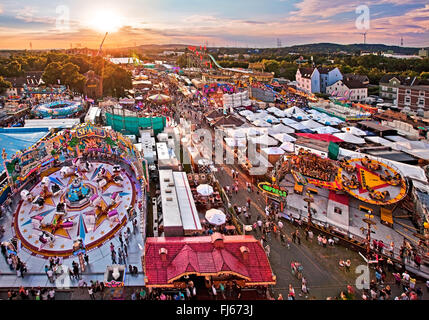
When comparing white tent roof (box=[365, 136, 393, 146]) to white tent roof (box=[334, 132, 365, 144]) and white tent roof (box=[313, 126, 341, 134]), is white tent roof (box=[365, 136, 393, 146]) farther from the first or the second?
white tent roof (box=[313, 126, 341, 134])

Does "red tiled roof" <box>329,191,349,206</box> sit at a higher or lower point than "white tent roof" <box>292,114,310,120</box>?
lower

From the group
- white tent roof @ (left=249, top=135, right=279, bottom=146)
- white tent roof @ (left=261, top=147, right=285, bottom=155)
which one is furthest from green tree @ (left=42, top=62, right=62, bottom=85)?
white tent roof @ (left=261, top=147, right=285, bottom=155)

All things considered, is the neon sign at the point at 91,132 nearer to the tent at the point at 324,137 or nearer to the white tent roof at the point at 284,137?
the white tent roof at the point at 284,137

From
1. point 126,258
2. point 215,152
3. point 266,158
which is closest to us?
point 126,258

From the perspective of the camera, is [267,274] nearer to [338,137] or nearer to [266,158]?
[266,158]

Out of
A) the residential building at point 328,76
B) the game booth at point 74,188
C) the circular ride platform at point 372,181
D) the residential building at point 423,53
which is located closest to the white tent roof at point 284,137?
the circular ride platform at point 372,181

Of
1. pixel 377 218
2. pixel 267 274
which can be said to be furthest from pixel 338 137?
pixel 267 274
